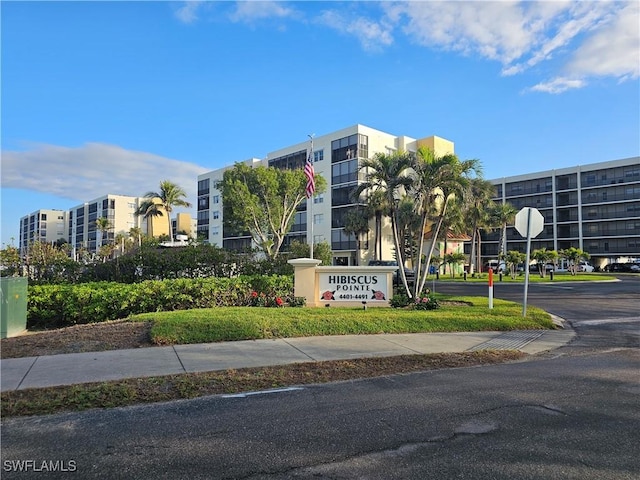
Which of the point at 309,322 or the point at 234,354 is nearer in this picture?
the point at 234,354

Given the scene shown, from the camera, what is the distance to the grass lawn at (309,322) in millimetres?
9312

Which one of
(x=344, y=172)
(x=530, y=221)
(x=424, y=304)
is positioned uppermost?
(x=344, y=172)

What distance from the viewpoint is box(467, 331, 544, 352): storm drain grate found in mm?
9346

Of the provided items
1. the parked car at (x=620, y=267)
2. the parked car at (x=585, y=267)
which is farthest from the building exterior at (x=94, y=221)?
the parked car at (x=620, y=267)

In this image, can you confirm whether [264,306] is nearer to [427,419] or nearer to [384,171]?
[384,171]

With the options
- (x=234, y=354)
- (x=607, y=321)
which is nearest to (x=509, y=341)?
(x=607, y=321)

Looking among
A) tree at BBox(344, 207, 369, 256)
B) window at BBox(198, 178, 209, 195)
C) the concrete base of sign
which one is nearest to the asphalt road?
the concrete base of sign

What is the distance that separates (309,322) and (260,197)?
27.7m

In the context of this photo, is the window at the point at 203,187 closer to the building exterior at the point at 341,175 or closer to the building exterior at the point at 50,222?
the building exterior at the point at 341,175

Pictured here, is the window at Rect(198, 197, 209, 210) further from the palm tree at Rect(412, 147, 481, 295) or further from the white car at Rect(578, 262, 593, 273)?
the palm tree at Rect(412, 147, 481, 295)

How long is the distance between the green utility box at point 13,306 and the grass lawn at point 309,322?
8.66 feet

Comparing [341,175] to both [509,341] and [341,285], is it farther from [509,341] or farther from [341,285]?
[509,341]

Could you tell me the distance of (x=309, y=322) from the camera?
35.0 ft

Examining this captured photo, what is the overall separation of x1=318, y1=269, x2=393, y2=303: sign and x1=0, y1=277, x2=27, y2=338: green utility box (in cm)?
789
